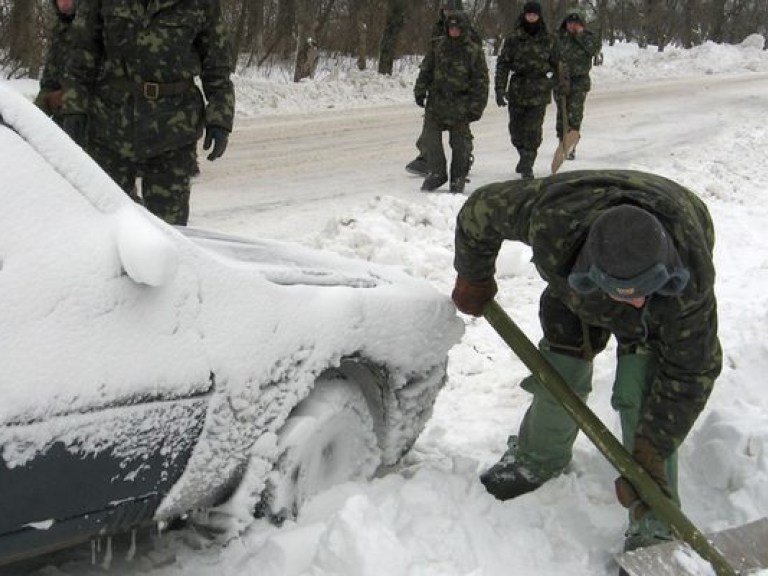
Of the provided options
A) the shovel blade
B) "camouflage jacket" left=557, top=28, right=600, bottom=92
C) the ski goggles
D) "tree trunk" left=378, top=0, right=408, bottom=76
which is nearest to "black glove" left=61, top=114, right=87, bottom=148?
the ski goggles

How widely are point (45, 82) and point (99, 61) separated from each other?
3.53 feet

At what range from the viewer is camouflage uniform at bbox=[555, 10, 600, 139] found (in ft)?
31.4

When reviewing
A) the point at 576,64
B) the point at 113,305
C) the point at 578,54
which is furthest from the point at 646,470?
the point at 578,54

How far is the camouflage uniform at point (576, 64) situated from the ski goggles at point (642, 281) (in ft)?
24.0

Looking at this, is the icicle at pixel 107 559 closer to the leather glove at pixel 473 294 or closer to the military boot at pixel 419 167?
the leather glove at pixel 473 294

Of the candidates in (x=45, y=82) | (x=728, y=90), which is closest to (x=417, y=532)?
(x=45, y=82)

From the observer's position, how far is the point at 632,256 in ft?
7.58

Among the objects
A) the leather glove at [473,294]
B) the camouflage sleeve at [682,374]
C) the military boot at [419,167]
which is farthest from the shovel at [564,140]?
the camouflage sleeve at [682,374]

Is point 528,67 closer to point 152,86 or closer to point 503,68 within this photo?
point 503,68

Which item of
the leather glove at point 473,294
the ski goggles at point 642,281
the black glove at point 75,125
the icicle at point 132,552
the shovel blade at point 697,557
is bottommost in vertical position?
the icicle at point 132,552

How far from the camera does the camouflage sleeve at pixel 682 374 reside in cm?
261

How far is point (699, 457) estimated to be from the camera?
344 cm

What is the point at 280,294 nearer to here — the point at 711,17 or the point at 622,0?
the point at 622,0

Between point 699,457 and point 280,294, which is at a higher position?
point 280,294
